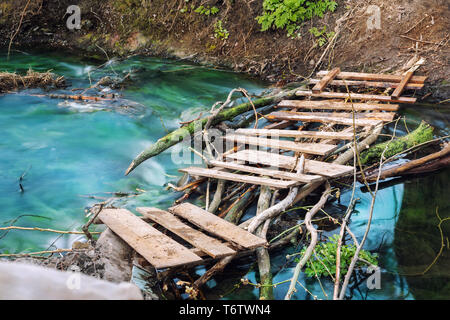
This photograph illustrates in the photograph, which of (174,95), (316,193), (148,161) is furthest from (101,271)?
(174,95)

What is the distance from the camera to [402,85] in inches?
285

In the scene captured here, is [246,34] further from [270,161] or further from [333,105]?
[270,161]

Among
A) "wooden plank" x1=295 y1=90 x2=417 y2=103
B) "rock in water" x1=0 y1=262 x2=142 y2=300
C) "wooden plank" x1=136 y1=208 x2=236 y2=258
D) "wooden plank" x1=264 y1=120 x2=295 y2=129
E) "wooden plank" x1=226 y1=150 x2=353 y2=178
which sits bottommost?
"wooden plank" x1=136 y1=208 x2=236 y2=258

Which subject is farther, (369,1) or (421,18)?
(369,1)

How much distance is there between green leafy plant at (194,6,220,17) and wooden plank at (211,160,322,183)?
21.7 feet

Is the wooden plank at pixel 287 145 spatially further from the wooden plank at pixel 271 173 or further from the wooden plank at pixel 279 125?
the wooden plank at pixel 279 125

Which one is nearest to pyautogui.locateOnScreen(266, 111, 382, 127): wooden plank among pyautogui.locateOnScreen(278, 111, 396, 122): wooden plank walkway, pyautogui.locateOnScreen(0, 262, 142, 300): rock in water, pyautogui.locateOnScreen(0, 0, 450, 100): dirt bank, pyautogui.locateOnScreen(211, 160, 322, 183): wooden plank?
pyautogui.locateOnScreen(278, 111, 396, 122): wooden plank walkway

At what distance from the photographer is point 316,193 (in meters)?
5.04

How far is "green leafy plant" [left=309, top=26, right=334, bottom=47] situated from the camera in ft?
30.9

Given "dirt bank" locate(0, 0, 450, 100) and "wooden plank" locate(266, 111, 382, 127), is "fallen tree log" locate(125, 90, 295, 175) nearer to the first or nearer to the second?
"wooden plank" locate(266, 111, 382, 127)

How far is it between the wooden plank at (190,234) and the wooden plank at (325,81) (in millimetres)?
4379
